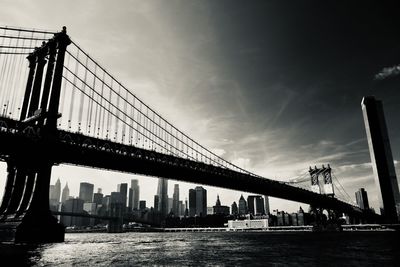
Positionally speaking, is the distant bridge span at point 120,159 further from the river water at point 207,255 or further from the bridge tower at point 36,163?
the river water at point 207,255

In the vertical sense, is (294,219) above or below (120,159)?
below

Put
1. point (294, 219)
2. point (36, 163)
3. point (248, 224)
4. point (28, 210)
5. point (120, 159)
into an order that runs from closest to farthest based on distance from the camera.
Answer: point (28, 210) → point (36, 163) → point (120, 159) → point (248, 224) → point (294, 219)

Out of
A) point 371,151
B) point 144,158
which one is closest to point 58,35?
point 144,158

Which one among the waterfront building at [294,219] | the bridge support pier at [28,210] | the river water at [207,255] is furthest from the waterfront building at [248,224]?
the bridge support pier at [28,210]

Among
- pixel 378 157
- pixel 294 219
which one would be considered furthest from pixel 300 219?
pixel 378 157

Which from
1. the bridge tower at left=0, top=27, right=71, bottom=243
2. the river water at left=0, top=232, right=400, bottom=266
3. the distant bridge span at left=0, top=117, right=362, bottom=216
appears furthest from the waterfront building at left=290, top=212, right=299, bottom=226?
the bridge tower at left=0, top=27, right=71, bottom=243

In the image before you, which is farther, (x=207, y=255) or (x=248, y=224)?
(x=248, y=224)

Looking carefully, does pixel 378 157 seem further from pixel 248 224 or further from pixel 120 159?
pixel 120 159

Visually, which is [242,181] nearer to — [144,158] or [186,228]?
[144,158]

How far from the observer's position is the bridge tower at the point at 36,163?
33.3m

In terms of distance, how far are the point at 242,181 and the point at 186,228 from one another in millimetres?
131823

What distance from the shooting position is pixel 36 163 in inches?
1463

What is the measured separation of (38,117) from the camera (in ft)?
127

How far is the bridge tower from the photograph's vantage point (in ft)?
109
